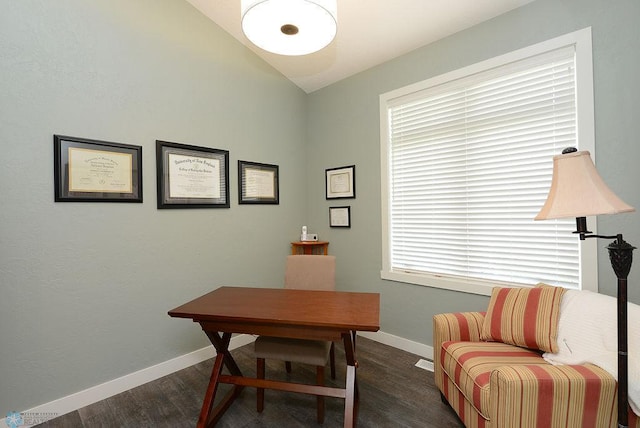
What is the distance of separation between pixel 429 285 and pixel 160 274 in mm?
2314

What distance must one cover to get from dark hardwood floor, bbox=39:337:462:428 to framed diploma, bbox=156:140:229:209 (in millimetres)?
1428

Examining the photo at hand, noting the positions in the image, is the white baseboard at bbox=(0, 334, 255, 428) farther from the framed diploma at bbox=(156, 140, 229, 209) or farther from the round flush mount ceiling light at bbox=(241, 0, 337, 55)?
the round flush mount ceiling light at bbox=(241, 0, 337, 55)

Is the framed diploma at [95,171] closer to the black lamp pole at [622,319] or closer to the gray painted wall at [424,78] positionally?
the gray painted wall at [424,78]

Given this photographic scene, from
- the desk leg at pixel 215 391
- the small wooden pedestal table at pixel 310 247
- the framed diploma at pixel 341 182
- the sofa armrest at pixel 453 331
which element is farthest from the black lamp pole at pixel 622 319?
the small wooden pedestal table at pixel 310 247

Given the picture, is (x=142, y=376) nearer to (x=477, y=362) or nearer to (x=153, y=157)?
(x=153, y=157)

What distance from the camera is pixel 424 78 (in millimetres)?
2629

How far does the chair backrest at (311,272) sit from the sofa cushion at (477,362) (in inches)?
36.3

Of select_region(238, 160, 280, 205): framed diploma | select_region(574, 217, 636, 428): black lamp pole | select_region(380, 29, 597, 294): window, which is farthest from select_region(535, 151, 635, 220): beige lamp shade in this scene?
select_region(238, 160, 280, 205): framed diploma

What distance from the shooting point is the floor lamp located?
1203 mm

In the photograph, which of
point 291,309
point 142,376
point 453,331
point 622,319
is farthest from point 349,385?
point 142,376

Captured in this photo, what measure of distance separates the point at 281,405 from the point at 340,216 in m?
1.88

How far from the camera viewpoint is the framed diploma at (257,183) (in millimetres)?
2959

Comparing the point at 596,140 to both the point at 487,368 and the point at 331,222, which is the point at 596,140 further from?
the point at 331,222

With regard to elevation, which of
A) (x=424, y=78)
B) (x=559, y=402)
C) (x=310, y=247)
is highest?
(x=424, y=78)
